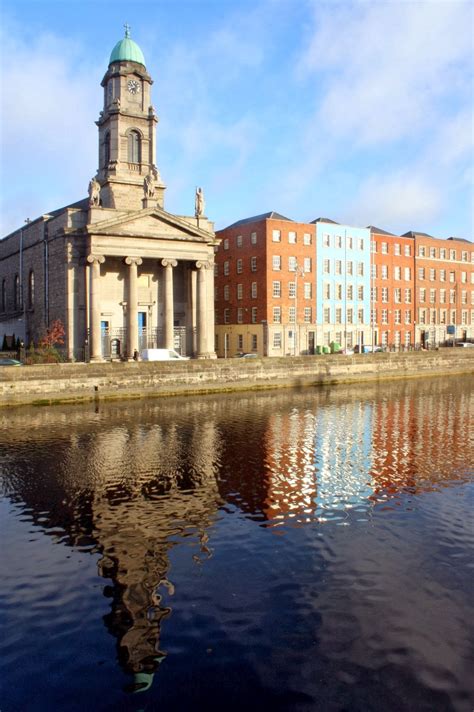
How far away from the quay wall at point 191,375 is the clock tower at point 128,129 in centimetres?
2080

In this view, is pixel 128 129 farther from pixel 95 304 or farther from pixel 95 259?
pixel 95 304

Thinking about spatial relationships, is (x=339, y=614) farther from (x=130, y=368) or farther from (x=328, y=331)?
(x=328, y=331)

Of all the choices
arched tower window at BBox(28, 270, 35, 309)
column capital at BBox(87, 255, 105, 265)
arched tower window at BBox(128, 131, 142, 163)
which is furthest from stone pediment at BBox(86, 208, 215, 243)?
arched tower window at BBox(28, 270, 35, 309)

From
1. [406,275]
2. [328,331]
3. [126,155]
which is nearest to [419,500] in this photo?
[126,155]

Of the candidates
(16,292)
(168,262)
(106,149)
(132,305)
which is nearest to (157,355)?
(132,305)

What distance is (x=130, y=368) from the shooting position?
140 ft

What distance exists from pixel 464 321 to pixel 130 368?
69509 mm

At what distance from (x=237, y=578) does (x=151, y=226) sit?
148 feet

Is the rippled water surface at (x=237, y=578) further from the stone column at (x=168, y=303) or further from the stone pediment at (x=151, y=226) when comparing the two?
the stone pediment at (x=151, y=226)

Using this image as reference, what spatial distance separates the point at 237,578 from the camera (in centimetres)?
1145

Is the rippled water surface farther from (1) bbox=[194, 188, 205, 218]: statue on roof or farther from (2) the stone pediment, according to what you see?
(1) bbox=[194, 188, 205, 218]: statue on roof

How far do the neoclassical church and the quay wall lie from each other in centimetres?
773

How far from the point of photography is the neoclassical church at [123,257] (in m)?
51.8

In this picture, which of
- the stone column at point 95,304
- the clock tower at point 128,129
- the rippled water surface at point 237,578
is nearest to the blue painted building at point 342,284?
the clock tower at point 128,129
